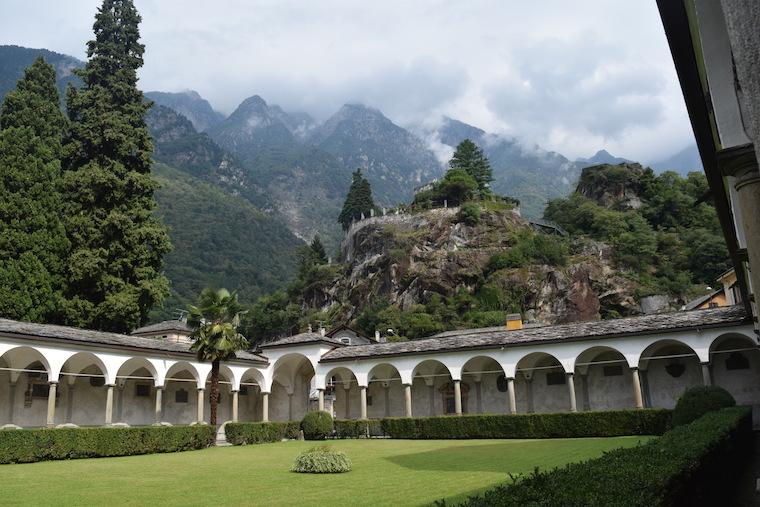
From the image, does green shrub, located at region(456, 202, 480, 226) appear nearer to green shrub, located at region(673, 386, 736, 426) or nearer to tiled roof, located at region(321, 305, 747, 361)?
tiled roof, located at region(321, 305, 747, 361)

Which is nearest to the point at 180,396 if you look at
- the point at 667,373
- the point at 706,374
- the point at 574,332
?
the point at 574,332

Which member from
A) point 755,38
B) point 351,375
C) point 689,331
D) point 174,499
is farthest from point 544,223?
point 755,38

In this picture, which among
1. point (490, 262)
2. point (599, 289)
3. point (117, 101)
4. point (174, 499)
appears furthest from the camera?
point (490, 262)

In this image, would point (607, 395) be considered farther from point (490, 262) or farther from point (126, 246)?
point (490, 262)

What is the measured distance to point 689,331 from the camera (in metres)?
25.9

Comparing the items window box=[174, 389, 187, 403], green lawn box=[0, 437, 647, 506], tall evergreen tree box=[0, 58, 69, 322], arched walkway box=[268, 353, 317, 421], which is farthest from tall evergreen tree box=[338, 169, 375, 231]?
green lawn box=[0, 437, 647, 506]

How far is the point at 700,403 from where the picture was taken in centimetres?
1889

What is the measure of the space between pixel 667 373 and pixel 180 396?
85.0 feet

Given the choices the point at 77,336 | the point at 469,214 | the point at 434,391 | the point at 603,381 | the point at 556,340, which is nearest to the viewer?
the point at 77,336

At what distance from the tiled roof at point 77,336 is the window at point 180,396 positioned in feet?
11.6

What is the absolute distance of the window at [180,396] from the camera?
33938 mm

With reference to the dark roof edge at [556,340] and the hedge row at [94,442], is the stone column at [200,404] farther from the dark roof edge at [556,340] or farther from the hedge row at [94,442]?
the dark roof edge at [556,340]

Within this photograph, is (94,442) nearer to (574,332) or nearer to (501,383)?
(501,383)

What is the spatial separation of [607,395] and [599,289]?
32.7 meters
